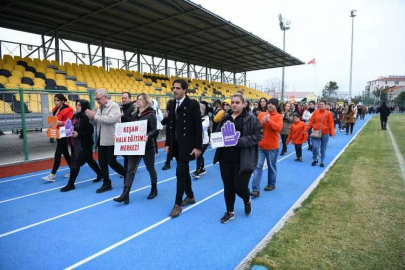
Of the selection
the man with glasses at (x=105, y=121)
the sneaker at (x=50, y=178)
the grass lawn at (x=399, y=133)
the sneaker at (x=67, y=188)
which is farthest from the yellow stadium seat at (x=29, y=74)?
the grass lawn at (x=399, y=133)

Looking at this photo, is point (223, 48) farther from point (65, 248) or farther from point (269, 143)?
point (65, 248)

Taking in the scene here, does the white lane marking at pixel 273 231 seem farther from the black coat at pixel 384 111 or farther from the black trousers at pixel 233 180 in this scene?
the black coat at pixel 384 111

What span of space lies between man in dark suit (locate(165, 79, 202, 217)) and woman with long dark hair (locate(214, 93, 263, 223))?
0.42m

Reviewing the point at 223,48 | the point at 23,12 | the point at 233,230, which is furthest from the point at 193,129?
the point at 223,48

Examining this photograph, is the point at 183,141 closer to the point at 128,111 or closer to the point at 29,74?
the point at 128,111

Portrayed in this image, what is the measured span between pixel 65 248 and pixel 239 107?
3.03 metres

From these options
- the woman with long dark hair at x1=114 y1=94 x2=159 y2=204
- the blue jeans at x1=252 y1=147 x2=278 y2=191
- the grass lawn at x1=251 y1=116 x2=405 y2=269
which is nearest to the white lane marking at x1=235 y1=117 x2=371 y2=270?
the grass lawn at x1=251 y1=116 x2=405 y2=269

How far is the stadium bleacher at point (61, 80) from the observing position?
8.92m

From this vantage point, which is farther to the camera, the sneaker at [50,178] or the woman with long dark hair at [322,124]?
the woman with long dark hair at [322,124]

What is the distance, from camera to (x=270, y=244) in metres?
3.36

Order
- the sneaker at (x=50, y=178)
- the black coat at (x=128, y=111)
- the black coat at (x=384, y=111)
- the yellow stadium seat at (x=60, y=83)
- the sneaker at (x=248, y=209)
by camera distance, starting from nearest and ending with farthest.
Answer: the sneaker at (x=248, y=209), the black coat at (x=128, y=111), the sneaker at (x=50, y=178), the yellow stadium seat at (x=60, y=83), the black coat at (x=384, y=111)

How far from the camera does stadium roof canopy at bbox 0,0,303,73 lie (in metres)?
14.6

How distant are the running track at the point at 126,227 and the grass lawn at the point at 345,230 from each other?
369mm

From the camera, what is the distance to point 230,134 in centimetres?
385
